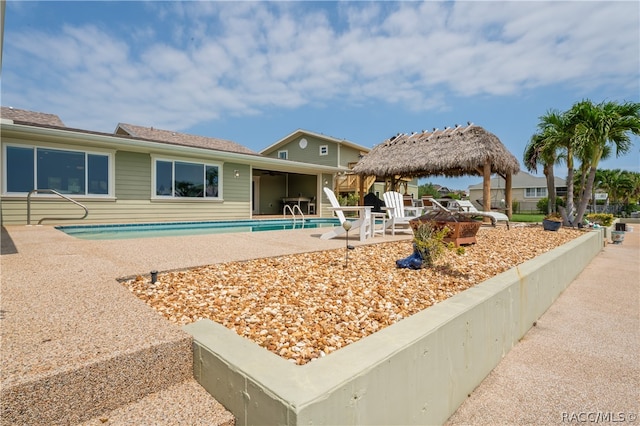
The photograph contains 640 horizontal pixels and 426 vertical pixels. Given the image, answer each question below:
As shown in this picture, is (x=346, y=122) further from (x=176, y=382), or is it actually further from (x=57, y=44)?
(x=176, y=382)

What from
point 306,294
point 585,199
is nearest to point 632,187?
point 585,199

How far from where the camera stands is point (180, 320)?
6.87ft

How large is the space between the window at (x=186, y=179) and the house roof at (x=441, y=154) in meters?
7.09

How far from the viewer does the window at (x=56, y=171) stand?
7.63m

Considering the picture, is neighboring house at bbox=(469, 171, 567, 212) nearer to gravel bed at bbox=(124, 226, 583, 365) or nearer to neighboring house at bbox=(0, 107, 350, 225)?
neighboring house at bbox=(0, 107, 350, 225)

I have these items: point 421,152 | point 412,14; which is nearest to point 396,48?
point 412,14

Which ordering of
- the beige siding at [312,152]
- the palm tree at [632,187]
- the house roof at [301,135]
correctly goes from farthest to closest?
the palm tree at [632,187]
the beige siding at [312,152]
the house roof at [301,135]

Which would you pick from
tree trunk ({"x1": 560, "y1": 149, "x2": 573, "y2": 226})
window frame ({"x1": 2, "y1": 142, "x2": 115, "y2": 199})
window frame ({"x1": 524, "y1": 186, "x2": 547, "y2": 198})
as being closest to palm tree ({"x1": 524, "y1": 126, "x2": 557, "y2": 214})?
tree trunk ({"x1": 560, "y1": 149, "x2": 573, "y2": 226})

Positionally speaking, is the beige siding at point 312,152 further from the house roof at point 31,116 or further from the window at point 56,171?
the window at point 56,171

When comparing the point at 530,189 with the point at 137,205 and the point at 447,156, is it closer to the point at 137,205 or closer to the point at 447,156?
the point at 447,156

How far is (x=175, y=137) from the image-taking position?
15.3m

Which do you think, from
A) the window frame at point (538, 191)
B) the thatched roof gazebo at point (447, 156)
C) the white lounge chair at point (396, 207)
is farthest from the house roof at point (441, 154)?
the window frame at point (538, 191)

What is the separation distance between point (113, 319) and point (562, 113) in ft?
45.7

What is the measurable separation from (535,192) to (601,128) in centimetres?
3484
